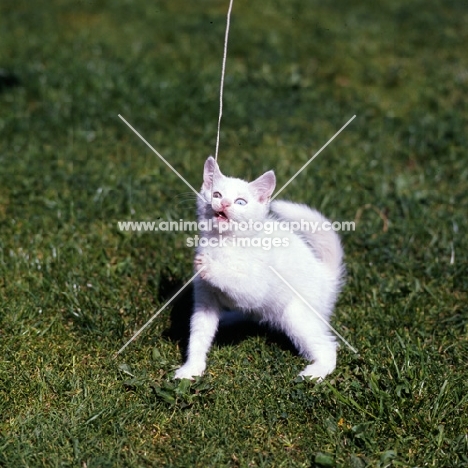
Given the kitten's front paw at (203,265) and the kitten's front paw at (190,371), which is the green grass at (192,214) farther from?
the kitten's front paw at (203,265)

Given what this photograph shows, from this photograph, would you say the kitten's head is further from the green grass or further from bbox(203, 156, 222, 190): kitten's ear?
the green grass

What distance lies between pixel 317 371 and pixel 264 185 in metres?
0.89

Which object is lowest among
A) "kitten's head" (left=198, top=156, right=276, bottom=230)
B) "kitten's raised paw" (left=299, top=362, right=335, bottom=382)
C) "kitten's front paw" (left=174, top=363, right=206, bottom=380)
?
"kitten's front paw" (left=174, top=363, right=206, bottom=380)

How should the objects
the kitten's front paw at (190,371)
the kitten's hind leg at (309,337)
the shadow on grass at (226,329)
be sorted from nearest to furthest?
the kitten's front paw at (190,371) < the kitten's hind leg at (309,337) < the shadow on grass at (226,329)

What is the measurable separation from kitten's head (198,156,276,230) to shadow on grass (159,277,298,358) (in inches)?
27.0

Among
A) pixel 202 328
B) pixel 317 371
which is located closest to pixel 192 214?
pixel 202 328

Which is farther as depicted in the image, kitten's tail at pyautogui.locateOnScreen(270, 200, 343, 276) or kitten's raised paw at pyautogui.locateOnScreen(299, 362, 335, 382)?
kitten's tail at pyautogui.locateOnScreen(270, 200, 343, 276)

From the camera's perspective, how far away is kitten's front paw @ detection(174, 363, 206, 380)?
296 centimetres

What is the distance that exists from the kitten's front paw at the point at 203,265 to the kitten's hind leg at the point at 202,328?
0.20 metres

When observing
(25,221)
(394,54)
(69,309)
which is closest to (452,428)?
(69,309)

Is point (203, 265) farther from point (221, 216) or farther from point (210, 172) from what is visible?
point (210, 172)

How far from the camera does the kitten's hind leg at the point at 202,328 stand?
119 inches

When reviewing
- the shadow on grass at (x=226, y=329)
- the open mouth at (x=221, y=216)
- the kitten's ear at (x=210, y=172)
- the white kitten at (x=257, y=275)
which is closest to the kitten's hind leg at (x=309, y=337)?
the white kitten at (x=257, y=275)

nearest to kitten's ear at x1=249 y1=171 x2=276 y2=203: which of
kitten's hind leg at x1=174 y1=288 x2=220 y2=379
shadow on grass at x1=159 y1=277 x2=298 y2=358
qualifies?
kitten's hind leg at x1=174 y1=288 x2=220 y2=379
